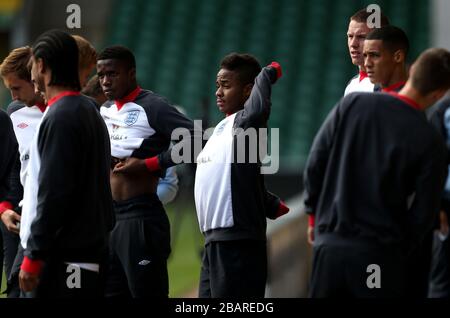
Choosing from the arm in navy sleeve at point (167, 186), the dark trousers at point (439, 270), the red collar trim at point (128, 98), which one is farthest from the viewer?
the dark trousers at point (439, 270)

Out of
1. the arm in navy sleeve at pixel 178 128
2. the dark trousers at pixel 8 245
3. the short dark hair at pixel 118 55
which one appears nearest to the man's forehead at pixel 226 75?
the arm in navy sleeve at pixel 178 128

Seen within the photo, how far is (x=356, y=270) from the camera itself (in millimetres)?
4555

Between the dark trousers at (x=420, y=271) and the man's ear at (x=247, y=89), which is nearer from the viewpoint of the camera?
the man's ear at (x=247, y=89)

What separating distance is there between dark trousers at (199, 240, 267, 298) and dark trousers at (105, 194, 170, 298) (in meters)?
0.52

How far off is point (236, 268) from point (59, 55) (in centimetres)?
156

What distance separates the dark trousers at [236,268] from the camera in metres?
5.49

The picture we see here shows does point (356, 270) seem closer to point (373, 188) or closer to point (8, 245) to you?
point (373, 188)

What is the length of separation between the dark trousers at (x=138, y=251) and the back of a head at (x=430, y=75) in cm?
199

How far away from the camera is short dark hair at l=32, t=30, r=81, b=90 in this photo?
4676 mm

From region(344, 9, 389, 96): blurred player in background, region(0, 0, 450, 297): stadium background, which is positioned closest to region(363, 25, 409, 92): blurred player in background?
region(344, 9, 389, 96): blurred player in background

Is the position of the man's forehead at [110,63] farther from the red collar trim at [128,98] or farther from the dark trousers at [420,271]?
the dark trousers at [420,271]

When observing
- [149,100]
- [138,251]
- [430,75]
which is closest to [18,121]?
[149,100]

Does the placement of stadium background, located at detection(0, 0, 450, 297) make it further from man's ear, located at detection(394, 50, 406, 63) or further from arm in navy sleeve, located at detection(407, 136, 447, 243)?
arm in navy sleeve, located at detection(407, 136, 447, 243)
